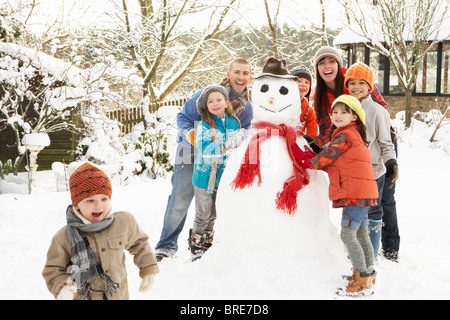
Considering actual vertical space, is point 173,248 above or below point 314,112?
below

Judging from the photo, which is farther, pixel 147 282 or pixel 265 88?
pixel 265 88

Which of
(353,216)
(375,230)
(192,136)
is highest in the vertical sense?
(192,136)

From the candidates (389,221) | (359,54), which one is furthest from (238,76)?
(359,54)

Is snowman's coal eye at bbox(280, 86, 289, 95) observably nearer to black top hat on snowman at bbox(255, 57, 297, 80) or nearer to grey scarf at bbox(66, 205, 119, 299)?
black top hat on snowman at bbox(255, 57, 297, 80)

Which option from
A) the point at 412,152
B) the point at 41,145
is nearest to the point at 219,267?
the point at 41,145

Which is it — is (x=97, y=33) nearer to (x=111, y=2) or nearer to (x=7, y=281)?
(x=111, y=2)

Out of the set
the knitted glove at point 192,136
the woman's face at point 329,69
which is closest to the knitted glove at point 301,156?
the woman's face at point 329,69

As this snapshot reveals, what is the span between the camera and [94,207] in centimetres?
211

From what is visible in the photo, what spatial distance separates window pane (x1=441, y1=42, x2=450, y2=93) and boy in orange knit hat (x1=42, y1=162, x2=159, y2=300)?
15.8 meters

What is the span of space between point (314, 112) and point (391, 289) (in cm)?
152

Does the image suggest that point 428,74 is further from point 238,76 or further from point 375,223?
point 238,76

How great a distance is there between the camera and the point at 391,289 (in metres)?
3.13

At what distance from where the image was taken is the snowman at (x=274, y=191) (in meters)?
3.16

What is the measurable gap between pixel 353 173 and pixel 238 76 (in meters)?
1.31
